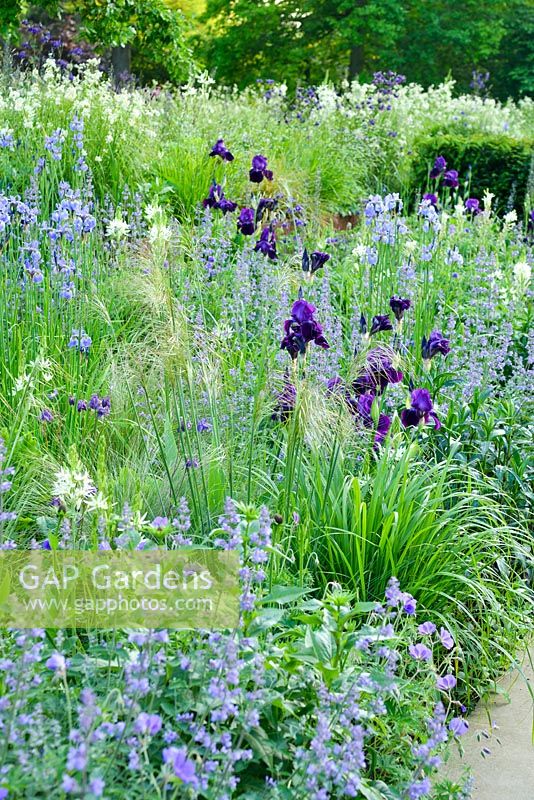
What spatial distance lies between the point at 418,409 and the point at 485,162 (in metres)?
7.92

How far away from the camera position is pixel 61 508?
238 centimetres

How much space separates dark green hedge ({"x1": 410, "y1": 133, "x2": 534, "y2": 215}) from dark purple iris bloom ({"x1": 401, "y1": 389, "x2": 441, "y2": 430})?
7389 mm

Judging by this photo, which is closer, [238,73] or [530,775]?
[530,775]

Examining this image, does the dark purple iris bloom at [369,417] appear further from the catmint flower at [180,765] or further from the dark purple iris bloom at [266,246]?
the catmint flower at [180,765]

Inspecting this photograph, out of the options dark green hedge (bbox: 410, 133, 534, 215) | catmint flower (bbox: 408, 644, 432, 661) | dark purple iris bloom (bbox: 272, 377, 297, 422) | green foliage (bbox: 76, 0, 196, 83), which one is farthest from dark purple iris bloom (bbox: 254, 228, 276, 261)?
green foliage (bbox: 76, 0, 196, 83)

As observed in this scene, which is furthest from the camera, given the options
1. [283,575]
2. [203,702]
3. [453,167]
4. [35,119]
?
[453,167]

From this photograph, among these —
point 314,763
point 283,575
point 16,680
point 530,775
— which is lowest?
point 530,775

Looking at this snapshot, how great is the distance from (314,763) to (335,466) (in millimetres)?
1518

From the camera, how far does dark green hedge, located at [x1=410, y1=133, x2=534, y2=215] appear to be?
1010 cm

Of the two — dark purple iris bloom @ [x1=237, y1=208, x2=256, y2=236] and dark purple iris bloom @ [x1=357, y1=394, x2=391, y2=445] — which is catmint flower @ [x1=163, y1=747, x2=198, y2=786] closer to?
dark purple iris bloom @ [x1=357, y1=394, x2=391, y2=445]

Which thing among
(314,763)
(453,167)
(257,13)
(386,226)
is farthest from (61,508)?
(257,13)

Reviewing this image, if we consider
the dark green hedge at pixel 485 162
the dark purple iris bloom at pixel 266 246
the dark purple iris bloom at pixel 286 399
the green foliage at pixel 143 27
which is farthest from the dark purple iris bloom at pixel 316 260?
the green foliage at pixel 143 27

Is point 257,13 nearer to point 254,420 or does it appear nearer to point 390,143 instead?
point 390,143

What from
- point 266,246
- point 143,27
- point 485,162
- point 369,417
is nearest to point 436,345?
point 369,417
